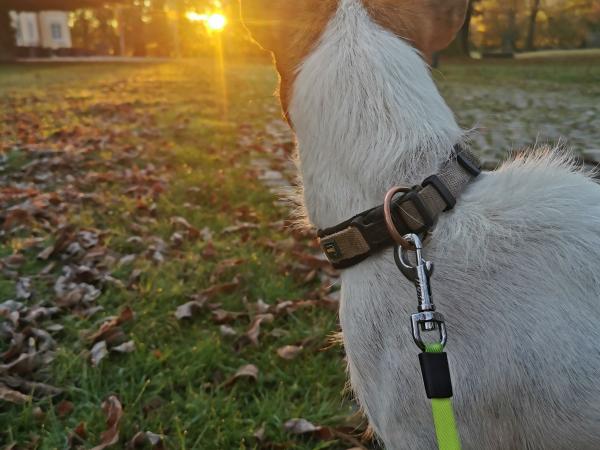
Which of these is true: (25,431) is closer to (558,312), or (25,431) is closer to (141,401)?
(141,401)

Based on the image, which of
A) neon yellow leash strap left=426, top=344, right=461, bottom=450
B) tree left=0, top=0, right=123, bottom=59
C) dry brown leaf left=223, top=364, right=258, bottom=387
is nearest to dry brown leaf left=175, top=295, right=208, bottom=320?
dry brown leaf left=223, top=364, right=258, bottom=387

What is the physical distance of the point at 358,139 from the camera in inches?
70.3

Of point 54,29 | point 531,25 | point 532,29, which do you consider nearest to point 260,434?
point 532,29

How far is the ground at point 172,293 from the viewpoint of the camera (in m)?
2.96

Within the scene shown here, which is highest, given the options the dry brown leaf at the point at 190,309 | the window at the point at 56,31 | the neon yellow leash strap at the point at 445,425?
the neon yellow leash strap at the point at 445,425

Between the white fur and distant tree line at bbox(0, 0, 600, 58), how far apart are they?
0.59 meters

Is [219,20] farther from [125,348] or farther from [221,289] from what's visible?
[125,348]

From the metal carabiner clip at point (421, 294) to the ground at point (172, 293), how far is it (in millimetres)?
1460

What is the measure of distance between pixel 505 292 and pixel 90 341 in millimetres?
2640

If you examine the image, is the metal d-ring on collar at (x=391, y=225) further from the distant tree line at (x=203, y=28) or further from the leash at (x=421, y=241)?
the distant tree line at (x=203, y=28)

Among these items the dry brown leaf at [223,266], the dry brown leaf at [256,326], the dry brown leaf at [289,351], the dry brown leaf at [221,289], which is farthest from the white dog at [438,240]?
the dry brown leaf at [223,266]

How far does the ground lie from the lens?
2.96 m

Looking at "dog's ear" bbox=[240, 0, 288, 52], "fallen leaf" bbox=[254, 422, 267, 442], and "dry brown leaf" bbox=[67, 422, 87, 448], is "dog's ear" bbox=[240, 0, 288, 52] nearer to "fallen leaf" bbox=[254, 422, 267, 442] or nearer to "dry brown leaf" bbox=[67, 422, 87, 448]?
"fallen leaf" bbox=[254, 422, 267, 442]

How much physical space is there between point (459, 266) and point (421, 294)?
0.67ft
